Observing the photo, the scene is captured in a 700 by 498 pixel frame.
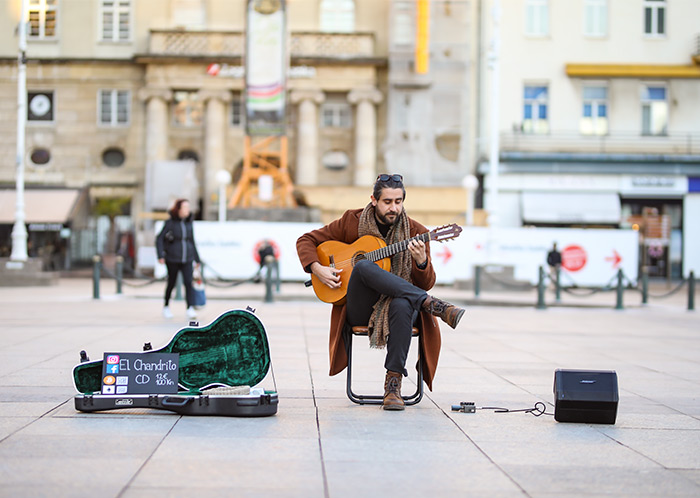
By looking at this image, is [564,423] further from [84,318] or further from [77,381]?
[84,318]

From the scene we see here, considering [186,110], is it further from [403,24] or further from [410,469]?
[410,469]

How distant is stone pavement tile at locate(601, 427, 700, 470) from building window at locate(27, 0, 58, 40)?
124ft

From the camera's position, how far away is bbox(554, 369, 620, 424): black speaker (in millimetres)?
6051

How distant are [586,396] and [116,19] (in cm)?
3674

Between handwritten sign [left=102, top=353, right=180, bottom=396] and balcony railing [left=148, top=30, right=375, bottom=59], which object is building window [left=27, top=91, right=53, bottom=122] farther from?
handwritten sign [left=102, top=353, right=180, bottom=396]

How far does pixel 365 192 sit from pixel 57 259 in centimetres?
1199

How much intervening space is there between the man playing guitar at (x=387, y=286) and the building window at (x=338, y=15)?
1330 inches

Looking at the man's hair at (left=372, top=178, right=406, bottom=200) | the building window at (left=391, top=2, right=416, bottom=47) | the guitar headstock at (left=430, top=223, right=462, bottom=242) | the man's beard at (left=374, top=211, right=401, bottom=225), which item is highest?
the building window at (left=391, top=2, right=416, bottom=47)

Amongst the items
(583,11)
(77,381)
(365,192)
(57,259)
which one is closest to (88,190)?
(57,259)

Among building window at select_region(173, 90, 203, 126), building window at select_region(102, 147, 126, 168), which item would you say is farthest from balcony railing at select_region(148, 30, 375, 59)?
building window at select_region(102, 147, 126, 168)

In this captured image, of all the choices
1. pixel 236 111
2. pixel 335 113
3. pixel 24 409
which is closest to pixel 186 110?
pixel 236 111

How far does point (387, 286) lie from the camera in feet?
20.5

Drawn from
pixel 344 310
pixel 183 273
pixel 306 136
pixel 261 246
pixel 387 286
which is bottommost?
pixel 261 246

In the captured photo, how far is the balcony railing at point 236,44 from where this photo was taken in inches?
1491
